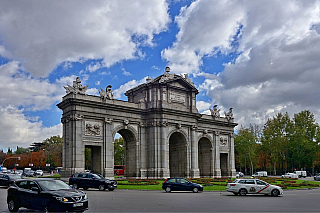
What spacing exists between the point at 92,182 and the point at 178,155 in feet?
86.7

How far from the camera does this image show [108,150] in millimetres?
46188

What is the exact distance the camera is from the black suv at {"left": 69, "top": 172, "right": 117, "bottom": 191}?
30922 mm

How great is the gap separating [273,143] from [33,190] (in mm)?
84990

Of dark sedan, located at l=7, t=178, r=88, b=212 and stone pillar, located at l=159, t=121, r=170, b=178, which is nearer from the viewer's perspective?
dark sedan, located at l=7, t=178, r=88, b=212

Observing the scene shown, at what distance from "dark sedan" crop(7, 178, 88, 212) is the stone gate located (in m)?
25.4

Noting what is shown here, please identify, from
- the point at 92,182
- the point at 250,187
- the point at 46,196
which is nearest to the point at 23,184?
the point at 46,196

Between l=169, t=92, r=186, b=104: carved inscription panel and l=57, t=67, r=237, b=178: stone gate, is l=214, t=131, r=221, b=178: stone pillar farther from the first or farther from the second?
l=169, t=92, r=186, b=104: carved inscription panel

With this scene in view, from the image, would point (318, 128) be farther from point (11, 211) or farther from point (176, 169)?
point (11, 211)

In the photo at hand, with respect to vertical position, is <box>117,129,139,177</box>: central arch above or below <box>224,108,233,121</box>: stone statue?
below

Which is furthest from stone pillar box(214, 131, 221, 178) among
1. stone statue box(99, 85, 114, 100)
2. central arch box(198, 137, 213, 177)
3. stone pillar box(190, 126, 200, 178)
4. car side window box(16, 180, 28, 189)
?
car side window box(16, 180, 28, 189)

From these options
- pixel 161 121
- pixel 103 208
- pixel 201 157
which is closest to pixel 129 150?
pixel 161 121

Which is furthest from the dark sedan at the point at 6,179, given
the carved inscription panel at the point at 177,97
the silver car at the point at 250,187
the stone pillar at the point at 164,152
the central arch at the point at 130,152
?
the carved inscription panel at the point at 177,97

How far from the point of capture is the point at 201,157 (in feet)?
207

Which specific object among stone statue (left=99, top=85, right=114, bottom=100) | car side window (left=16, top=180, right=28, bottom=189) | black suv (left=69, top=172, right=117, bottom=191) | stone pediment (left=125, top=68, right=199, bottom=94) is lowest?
black suv (left=69, top=172, right=117, bottom=191)
